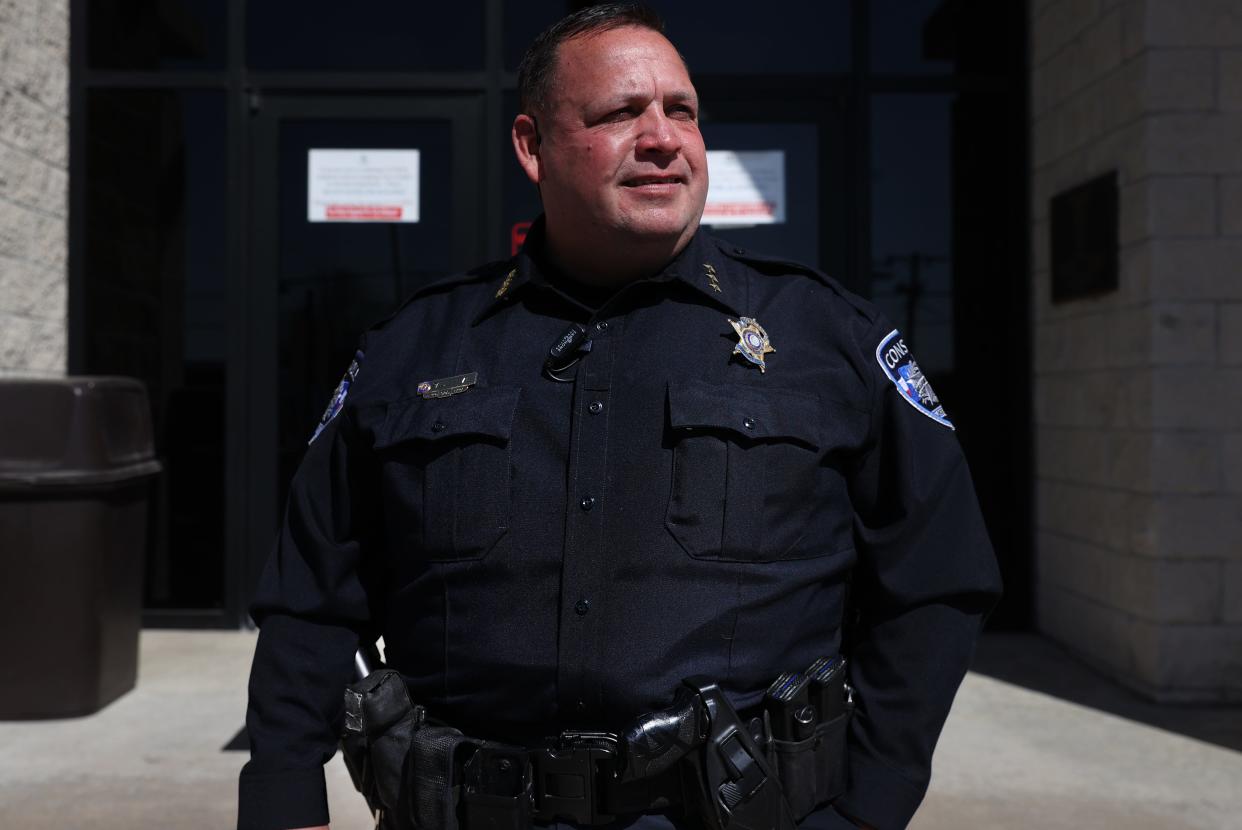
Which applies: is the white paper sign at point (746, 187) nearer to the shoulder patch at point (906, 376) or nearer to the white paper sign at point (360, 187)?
the white paper sign at point (360, 187)

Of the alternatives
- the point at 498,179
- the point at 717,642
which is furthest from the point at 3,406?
the point at 717,642

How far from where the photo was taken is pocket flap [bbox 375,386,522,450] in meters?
1.67

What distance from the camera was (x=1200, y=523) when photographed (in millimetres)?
4656

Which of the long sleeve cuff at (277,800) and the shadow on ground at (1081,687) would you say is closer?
the long sleeve cuff at (277,800)

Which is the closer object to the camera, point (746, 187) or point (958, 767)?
point (958, 767)

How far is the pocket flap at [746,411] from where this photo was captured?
1619mm

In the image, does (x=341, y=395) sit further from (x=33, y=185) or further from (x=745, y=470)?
(x=33, y=185)

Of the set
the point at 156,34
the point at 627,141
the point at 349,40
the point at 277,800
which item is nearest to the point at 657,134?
the point at 627,141

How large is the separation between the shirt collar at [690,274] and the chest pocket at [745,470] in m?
0.17

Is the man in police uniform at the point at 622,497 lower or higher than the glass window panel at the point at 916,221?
lower

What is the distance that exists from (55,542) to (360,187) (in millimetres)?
2401

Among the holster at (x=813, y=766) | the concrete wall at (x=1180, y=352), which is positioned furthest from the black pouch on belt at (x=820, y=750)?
the concrete wall at (x=1180, y=352)

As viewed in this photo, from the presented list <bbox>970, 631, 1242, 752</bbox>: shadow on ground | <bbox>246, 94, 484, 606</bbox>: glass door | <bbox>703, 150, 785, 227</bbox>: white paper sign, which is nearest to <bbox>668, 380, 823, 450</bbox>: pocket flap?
<bbox>970, 631, 1242, 752</bbox>: shadow on ground

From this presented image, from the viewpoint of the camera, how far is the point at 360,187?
19.5 ft
